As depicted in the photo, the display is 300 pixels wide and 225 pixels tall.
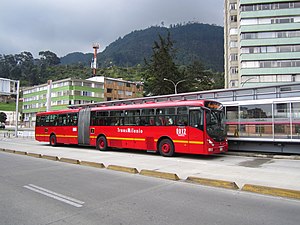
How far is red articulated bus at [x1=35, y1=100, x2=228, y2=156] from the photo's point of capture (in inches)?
526

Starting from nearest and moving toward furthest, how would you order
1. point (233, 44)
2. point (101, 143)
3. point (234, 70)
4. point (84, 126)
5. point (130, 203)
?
point (130, 203), point (101, 143), point (84, 126), point (234, 70), point (233, 44)

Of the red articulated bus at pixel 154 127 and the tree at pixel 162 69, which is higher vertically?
the tree at pixel 162 69

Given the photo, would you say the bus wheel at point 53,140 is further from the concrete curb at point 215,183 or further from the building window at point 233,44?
the building window at point 233,44

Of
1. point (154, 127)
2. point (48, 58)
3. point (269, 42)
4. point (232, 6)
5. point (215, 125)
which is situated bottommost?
point (154, 127)

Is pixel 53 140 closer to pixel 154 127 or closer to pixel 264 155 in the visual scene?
pixel 154 127

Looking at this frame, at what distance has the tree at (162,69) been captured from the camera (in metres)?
40.6

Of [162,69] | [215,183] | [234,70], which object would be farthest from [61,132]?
[234,70]

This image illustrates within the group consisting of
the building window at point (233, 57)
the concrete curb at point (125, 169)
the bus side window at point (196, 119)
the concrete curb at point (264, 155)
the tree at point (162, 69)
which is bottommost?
the concrete curb at point (125, 169)

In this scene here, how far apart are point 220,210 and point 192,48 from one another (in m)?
195

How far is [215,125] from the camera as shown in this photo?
540 inches

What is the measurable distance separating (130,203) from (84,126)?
14.4 metres

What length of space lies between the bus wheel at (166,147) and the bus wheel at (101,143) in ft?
15.6

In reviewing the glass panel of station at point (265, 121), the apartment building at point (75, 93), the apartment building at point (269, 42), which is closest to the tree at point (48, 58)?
the apartment building at point (75, 93)

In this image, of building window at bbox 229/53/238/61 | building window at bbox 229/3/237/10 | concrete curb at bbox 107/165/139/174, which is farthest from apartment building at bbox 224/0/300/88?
concrete curb at bbox 107/165/139/174
